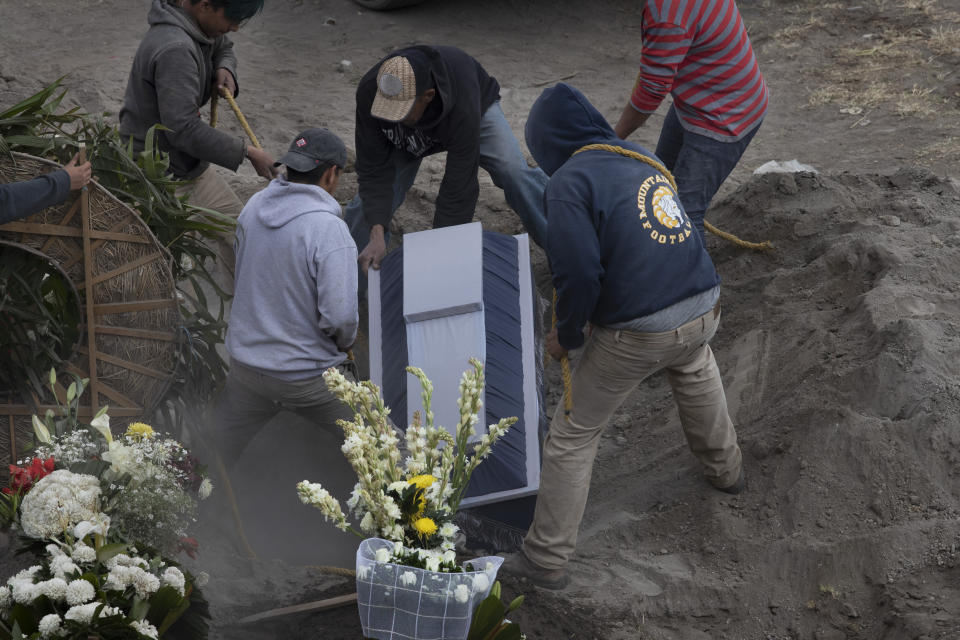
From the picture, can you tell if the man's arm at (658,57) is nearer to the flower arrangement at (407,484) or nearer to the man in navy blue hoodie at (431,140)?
the man in navy blue hoodie at (431,140)

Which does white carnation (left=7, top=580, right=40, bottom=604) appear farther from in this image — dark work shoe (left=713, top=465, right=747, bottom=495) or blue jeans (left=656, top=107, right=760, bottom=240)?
blue jeans (left=656, top=107, right=760, bottom=240)

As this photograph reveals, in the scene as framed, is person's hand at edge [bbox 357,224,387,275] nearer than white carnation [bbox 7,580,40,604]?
No

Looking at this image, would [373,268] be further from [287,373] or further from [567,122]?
[567,122]

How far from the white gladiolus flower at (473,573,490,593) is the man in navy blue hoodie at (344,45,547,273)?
6.61 feet

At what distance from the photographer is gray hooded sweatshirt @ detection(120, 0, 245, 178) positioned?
397 centimetres

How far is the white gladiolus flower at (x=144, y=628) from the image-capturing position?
6.72ft

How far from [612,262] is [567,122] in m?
0.51

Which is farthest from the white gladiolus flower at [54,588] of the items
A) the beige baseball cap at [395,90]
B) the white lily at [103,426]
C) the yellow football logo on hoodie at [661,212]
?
the beige baseball cap at [395,90]

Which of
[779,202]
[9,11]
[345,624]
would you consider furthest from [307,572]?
[9,11]

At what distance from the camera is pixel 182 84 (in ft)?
13.1

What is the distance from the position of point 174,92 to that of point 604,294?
2.15 meters

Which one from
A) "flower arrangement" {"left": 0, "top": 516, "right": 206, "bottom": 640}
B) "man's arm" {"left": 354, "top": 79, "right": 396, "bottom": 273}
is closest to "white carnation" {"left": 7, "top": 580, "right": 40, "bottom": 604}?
"flower arrangement" {"left": 0, "top": 516, "right": 206, "bottom": 640}

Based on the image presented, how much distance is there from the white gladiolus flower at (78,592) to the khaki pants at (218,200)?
8.13ft

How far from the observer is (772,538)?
3406mm
